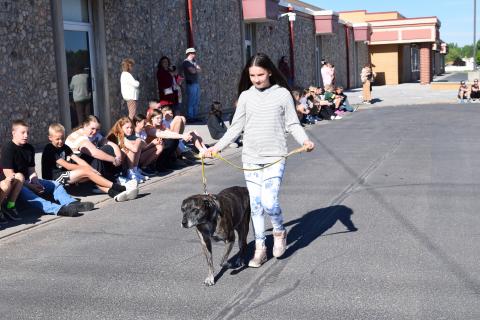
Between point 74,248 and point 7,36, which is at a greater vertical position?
point 7,36

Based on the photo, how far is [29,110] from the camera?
44.0 feet

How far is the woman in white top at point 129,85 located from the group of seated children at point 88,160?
3556 millimetres

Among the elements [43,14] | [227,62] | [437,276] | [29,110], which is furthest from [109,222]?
[227,62]

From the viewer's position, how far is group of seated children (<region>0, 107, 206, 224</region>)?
8.39 metres

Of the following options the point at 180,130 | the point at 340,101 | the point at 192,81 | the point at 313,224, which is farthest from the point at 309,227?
the point at 340,101

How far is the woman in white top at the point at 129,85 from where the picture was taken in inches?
625

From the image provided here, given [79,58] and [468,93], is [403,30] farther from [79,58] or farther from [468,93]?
[79,58]

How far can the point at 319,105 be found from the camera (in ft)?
74.1

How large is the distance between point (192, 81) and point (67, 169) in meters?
10.9

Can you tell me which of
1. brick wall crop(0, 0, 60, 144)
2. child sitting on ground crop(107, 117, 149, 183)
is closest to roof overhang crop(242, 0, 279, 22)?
brick wall crop(0, 0, 60, 144)

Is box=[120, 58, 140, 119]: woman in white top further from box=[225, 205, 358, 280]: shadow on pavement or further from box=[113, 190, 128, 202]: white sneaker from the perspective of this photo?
box=[225, 205, 358, 280]: shadow on pavement

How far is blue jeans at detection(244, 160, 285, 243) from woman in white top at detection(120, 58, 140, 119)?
402 inches

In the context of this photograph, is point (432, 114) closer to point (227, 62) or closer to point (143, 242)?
point (227, 62)

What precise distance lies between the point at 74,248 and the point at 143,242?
696 mm
